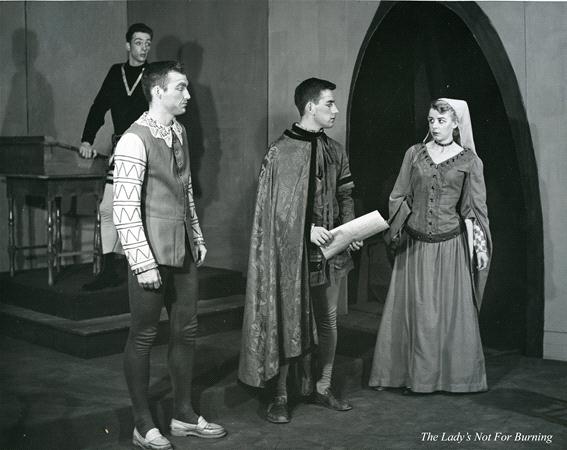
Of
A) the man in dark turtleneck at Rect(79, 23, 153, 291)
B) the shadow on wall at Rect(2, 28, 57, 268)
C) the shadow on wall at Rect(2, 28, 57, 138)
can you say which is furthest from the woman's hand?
the shadow on wall at Rect(2, 28, 57, 138)

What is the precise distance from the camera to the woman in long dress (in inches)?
161

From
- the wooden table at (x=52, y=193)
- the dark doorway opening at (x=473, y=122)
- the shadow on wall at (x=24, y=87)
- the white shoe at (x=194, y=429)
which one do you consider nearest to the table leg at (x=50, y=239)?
the wooden table at (x=52, y=193)

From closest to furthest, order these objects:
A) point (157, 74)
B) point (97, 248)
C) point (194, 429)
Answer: point (157, 74) → point (194, 429) → point (97, 248)

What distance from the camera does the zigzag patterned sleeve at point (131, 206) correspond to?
10.0 feet

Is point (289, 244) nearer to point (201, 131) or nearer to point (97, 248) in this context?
point (97, 248)

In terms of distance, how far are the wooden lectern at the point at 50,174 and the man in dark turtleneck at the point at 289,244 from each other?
176 cm

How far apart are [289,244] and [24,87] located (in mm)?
3245

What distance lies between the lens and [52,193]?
5066 mm

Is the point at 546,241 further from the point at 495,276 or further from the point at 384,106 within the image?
the point at 384,106

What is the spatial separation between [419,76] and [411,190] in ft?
4.43

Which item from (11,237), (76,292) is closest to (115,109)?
(76,292)

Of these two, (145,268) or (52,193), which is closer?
(145,268)

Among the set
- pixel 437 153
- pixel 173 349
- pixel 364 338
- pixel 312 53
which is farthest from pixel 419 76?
pixel 173 349

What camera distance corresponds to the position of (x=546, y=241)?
4637mm
